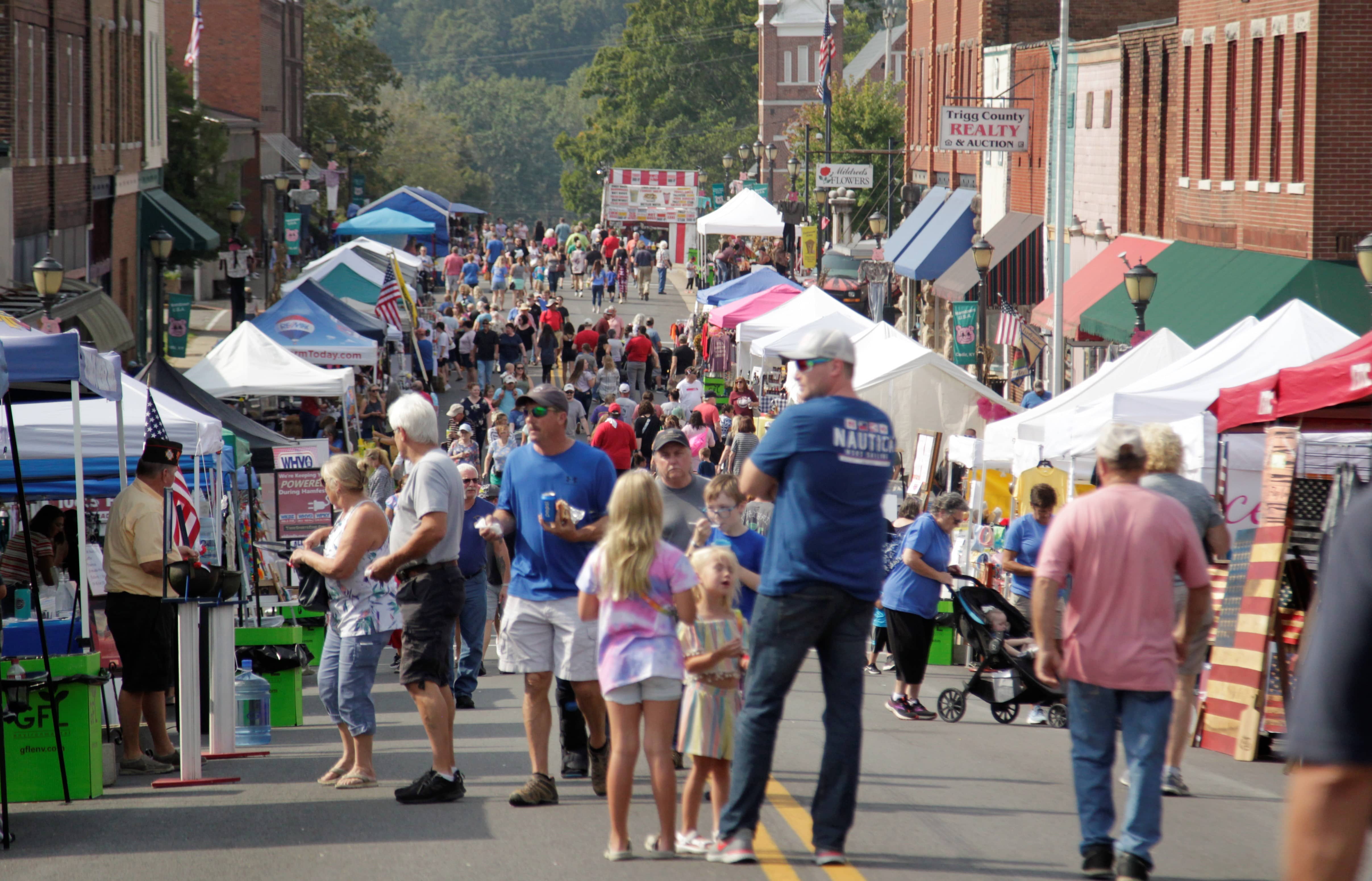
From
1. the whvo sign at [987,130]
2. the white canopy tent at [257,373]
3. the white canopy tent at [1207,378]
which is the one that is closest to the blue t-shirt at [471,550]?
the white canopy tent at [1207,378]

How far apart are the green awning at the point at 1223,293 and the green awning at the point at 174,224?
18.7 m

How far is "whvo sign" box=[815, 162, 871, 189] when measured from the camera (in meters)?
42.1

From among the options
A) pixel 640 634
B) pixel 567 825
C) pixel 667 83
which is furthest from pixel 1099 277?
pixel 667 83

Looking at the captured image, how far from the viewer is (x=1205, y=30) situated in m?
24.2

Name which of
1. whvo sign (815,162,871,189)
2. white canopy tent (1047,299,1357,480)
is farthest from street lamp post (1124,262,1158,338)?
whvo sign (815,162,871,189)

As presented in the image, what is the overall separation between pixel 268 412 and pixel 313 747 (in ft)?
49.1

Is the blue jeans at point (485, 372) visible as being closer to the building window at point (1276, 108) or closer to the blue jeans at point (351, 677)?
the building window at point (1276, 108)

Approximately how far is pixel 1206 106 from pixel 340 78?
52420 millimetres

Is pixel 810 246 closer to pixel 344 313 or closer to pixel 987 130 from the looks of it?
pixel 987 130

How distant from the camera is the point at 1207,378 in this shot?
1388 cm

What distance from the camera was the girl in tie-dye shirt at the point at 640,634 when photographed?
6.34m

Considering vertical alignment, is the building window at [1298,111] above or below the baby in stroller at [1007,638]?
above

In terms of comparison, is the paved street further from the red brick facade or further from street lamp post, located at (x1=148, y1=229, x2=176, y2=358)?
street lamp post, located at (x1=148, y1=229, x2=176, y2=358)

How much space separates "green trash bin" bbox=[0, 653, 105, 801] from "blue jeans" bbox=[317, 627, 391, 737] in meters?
1.17
